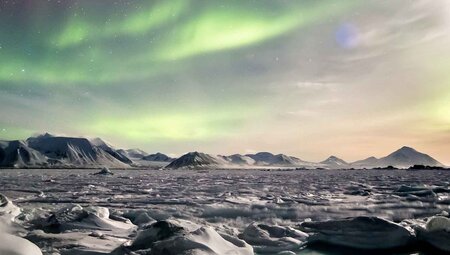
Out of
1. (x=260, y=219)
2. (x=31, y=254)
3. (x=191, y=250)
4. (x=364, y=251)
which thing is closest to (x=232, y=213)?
(x=260, y=219)

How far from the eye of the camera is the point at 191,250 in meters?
6.32

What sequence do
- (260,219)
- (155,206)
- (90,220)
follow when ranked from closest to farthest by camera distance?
1. (90,220)
2. (260,219)
3. (155,206)

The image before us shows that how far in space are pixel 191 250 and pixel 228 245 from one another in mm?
997

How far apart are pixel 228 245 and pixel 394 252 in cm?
359

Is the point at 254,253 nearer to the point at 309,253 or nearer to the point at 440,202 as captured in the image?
the point at 309,253

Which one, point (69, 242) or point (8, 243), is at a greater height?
point (8, 243)

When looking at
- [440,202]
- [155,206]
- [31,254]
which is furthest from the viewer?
[440,202]

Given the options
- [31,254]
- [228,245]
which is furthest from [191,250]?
[31,254]

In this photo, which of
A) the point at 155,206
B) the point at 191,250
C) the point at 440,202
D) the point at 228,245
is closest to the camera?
the point at 191,250

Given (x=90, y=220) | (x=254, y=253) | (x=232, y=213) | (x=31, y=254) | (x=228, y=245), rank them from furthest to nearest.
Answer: (x=232, y=213) → (x=90, y=220) → (x=254, y=253) → (x=228, y=245) → (x=31, y=254)

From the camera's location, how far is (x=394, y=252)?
25.2 ft

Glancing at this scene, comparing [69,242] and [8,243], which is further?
[69,242]

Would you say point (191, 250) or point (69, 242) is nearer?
point (191, 250)

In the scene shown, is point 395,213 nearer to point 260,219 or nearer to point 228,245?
point 260,219
